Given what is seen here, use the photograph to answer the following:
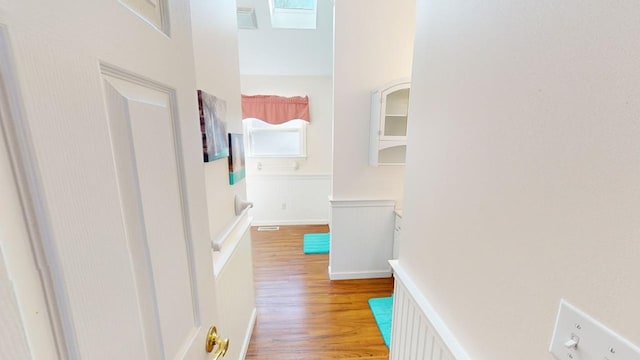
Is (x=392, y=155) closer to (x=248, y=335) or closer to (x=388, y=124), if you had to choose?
(x=388, y=124)

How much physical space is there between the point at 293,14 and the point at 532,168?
3.41m

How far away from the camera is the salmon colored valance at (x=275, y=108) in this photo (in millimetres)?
3922

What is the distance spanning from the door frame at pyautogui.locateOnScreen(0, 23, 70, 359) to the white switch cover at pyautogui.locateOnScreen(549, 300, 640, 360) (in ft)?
2.52

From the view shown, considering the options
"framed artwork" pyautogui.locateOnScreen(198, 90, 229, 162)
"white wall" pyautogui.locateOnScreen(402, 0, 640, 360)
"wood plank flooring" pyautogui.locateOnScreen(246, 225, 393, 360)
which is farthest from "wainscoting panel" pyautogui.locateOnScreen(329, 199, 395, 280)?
"white wall" pyautogui.locateOnScreen(402, 0, 640, 360)

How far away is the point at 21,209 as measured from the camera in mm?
254

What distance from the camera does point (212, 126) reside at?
3.72 ft

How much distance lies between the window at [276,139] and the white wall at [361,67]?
183cm

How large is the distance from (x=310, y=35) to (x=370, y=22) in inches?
49.5

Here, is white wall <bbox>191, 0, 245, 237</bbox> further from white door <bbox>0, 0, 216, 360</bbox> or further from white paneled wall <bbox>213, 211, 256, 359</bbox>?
white door <bbox>0, 0, 216, 360</bbox>

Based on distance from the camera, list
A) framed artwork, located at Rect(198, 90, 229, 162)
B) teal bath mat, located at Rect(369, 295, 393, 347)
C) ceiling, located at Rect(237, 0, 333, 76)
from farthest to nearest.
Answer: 1. ceiling, located at Rect(237, 0, 333, 76)
2. teal bath mat, located at Rect(369, 295, 393, 347)
3. framed artwork, located at Rect(198, 90, 229, 162)

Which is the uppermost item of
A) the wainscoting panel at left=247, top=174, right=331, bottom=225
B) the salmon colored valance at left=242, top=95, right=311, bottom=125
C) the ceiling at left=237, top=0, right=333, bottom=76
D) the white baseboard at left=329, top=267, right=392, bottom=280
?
the ceiling at left=237, top=0, right=333, bottom=76

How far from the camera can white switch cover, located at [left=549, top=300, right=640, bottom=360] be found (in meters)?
0.40

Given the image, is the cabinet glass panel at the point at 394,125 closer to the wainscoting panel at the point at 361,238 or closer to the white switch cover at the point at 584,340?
the wainscoting panel at the point at 361,238

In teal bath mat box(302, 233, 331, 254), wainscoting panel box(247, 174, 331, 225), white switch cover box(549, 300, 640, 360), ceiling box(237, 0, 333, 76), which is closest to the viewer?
white switch cover box(549, 300, 640, 360)
